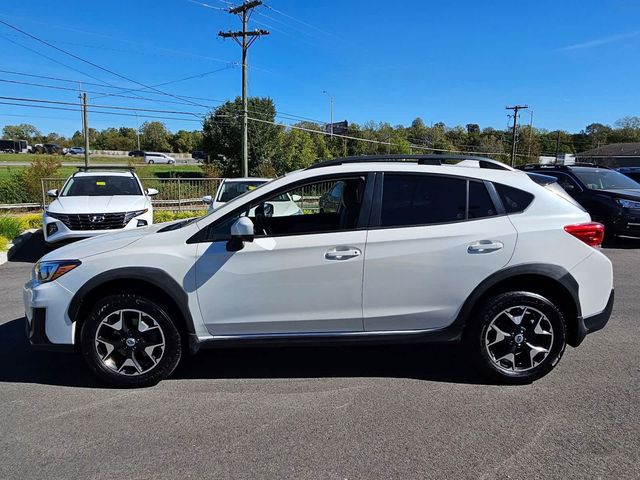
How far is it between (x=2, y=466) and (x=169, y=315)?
1356mm

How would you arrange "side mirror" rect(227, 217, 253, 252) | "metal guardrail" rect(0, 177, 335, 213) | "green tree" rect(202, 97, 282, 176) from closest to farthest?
"side mirror" rect(227, 217, 253, 252)
"metal guardrail" rect(0, 177, 335, 213)
"green tree" rect(202, 97, 282, 176)

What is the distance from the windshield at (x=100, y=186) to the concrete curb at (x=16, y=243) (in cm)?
160

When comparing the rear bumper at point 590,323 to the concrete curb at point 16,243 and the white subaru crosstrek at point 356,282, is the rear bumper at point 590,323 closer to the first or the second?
the white subaru crosstrek at point 356,282

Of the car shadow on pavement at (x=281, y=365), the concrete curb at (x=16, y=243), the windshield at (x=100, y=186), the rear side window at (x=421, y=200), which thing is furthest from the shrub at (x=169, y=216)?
the rear side window at (x=421, y=200)

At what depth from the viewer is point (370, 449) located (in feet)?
9.55

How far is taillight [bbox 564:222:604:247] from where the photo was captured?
12.3 ft

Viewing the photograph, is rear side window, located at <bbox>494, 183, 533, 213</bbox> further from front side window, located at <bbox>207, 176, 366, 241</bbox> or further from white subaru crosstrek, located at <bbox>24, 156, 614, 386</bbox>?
front side window, located at <bbox>207, 176, 366, 241</bbox>

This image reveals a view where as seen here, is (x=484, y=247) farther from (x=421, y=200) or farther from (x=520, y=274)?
(x=421, y=200)

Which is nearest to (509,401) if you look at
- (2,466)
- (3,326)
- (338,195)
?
(338,195)

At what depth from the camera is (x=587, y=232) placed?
3.76 metres

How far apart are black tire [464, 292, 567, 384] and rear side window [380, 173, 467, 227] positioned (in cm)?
78

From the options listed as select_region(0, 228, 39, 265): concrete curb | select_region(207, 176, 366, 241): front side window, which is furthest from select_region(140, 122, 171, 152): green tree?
select_region(207, 176, 366, 241): front side window

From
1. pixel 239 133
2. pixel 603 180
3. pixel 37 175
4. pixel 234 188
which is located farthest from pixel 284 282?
pixel 239 133

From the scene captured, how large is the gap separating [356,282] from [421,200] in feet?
2.80
